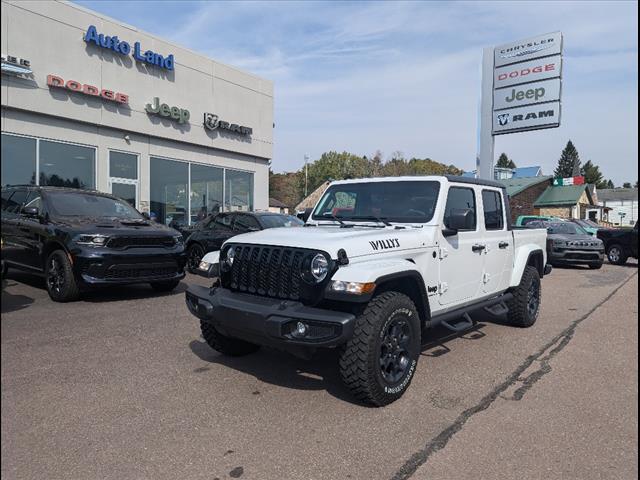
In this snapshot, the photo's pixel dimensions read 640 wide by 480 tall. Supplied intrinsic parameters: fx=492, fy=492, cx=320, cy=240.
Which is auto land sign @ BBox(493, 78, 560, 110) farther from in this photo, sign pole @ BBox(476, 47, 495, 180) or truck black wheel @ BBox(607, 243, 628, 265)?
truck black wheel @ BBox(607, 243, 628, 265)

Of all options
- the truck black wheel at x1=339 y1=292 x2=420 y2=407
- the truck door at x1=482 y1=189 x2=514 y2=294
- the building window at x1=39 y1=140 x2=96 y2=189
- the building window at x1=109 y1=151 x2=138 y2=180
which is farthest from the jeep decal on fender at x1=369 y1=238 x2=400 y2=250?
the building window at x1=109 y1=151 x2=138 y2=180

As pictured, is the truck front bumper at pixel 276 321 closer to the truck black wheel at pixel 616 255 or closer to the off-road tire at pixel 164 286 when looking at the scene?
the off-road tire at pixel 164 286

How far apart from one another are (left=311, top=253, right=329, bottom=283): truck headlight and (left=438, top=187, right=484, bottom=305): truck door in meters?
1.47

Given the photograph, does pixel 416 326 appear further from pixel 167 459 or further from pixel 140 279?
pixel 140 279

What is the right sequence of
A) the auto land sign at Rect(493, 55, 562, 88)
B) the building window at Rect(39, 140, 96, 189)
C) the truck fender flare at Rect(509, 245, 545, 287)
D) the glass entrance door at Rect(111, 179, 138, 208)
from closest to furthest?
the truck fender flare at Rect(509, 245, 545, 287) → the building window at Rect(39, 140, 96, 189) → the glass entrance door at Rect(111, 179, 138, 208) → the auto land sign at Rect(493, 55, 562, 88)

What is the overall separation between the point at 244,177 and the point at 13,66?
968 centimetres

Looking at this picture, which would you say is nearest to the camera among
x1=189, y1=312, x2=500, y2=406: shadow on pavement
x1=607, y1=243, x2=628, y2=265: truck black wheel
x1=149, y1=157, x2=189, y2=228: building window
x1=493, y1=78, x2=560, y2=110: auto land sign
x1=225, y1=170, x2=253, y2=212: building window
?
x1=189, y1=312, x2=500, y2=406: shadow on pavement

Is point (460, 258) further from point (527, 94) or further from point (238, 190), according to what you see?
point (527, 94)

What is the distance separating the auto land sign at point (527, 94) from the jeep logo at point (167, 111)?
39.0 ft

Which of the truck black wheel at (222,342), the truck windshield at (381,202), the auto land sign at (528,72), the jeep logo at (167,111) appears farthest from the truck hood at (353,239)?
the auto land sign at (528,72)

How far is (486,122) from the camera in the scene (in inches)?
773

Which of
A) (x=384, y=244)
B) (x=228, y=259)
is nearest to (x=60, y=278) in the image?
(x=228, y=259)

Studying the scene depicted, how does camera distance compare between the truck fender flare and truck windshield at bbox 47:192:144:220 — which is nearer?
the truck fender flare

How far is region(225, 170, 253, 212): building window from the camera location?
19672 mm
